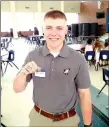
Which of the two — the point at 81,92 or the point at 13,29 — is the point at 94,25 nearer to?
Answer: the point at 13,29

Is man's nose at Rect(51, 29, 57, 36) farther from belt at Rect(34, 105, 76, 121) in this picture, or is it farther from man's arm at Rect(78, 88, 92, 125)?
belt at Rect(34, 105, 76, 121)

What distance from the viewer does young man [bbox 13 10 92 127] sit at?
1464mm

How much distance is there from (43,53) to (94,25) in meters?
12.0

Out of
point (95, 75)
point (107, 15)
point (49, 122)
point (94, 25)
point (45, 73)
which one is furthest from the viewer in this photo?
point (94, 25)

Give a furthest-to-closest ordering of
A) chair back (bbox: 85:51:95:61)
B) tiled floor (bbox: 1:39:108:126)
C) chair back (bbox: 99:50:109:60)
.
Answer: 1. chair back (bbox: 85:51:95:61)
2. chair back (bbox: 99:50:109:60)
3. tiled floor (bbox: 1:39:108:126)

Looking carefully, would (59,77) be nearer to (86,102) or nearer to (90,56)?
(86,102)

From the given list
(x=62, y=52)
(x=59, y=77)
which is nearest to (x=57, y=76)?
(x=59, y=77)

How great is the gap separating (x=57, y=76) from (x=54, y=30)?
33cm

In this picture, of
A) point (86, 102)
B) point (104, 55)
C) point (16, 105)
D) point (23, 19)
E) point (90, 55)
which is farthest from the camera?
point (23, 19)

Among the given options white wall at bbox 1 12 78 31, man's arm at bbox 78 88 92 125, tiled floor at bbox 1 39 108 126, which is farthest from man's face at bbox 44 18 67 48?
white wall at bbox 1 12 78 31

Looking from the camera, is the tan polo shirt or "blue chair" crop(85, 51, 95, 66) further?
"blue chair" crop(85, 51, 95, 66)

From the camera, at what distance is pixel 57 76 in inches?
59.8

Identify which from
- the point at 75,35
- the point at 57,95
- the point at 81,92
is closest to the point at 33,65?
the point at 57,95

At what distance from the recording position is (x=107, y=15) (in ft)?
38.4
